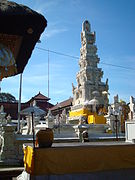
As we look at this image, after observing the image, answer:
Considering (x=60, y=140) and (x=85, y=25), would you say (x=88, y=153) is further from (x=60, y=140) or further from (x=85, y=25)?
(x=85, y=25)

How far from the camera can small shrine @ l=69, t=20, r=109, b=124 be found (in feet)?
116

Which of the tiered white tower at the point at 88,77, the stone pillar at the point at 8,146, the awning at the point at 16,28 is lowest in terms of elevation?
the stone pillar at the point at 8,146

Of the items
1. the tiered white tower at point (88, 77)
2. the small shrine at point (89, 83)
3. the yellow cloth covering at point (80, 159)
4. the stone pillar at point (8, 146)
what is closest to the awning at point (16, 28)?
the yellow cloth covering at point (80, 159)

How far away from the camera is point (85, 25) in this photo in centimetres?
4384

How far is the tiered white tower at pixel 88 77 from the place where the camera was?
36.9m

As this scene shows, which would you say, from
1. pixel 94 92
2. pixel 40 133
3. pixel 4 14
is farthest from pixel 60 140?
pixel 94 92

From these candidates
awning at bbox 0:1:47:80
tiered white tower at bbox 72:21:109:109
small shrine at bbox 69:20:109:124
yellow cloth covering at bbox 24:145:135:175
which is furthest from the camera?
tiered white tower at bbox 72:21:109:109

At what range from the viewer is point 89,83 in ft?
123

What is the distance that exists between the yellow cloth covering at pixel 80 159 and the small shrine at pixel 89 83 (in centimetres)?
2669

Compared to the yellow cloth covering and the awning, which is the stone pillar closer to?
the awning

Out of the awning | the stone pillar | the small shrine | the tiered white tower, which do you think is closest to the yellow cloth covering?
the awning

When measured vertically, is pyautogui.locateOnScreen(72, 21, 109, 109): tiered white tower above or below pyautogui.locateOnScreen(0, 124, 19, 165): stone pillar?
above

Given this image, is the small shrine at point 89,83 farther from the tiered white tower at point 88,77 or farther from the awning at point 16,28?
the awning at point 16,28

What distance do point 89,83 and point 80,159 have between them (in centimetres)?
3215
